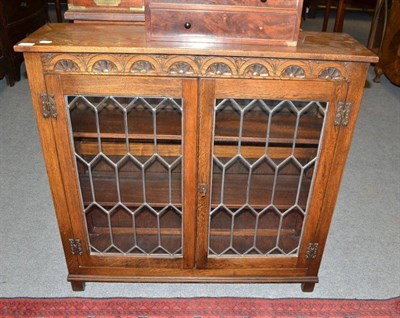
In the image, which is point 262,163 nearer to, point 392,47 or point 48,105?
point 48,105

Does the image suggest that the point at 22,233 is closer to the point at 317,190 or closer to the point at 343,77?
the point at 317,190

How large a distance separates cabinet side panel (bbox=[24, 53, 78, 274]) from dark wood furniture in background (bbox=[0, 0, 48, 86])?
2.74m

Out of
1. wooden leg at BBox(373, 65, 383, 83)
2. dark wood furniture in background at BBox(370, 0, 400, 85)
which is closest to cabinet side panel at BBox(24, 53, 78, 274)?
dark wood furniture in background at BBox(370, 0, 400, 85)

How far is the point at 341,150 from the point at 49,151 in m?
1.04

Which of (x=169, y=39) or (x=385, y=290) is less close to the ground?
(x=169, y=39)

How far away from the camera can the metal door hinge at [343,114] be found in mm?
1354

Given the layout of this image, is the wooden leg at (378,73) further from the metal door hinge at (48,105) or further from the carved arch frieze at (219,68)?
the metal door hinge at (48,105)

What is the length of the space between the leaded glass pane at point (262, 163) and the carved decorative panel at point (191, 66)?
0.37 ft

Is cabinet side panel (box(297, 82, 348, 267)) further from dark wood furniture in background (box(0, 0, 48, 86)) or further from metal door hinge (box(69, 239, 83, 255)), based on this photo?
dark wood furniture in background (box(0, 0, 48, 86))

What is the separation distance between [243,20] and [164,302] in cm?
118

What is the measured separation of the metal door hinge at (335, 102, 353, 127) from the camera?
53.3 inches

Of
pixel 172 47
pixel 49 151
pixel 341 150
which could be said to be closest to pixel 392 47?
pixel 341 150

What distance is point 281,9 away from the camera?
1.29 meters

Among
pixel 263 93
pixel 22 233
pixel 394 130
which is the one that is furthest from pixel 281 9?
pixel 394 130
